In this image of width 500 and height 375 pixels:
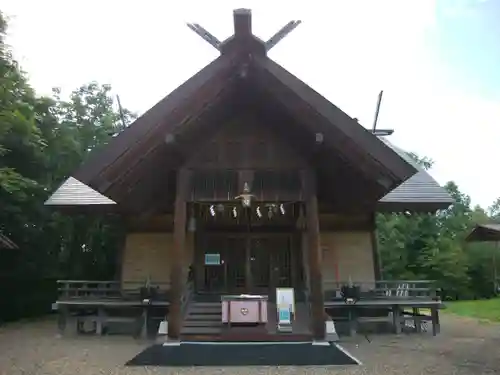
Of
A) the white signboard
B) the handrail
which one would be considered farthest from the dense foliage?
the white signboard

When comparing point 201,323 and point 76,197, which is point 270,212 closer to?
Result: point 201,323

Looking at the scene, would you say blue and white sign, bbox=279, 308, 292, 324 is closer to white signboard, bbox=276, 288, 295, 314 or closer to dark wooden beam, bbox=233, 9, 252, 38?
white signboard, bbox=276, 288, 295, 314

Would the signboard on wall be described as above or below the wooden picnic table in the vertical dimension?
above

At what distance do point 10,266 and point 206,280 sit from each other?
772 cm

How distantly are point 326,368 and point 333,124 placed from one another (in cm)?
405

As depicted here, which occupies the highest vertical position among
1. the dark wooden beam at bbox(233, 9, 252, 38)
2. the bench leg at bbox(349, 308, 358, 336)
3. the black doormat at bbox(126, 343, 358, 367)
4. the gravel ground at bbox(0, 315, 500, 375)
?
the dark wooden beam at bbox(233, 9, 252, 38)

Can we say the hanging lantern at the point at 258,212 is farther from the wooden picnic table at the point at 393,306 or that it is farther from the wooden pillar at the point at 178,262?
the wooden pillar at the point at 178,262

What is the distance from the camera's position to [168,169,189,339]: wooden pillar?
8.06 metres

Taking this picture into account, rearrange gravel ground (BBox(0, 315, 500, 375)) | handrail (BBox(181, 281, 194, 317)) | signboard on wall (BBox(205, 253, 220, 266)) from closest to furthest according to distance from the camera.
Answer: gravel ground (BBox(0, 315, 500, 375))
handrail (BBox(181, 281, 194, 317))
signboard on wall (BBox(205, 253, 220, 266))

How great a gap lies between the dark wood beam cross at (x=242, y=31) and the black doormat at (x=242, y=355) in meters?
5.08

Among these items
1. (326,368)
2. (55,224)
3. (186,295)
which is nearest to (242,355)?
(326,368)

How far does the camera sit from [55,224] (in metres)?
16.9

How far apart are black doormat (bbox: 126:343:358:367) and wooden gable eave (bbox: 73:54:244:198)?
3.03 metres

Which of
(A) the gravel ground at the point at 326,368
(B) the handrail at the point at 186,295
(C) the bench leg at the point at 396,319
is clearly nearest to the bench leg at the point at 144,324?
(A) the gravel ground at the point at 326,368
